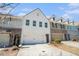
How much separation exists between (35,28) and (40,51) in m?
0.52

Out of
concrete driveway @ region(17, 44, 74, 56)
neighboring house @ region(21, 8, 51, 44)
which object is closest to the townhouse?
neighboring house @ region(21, 8, 51, 44)

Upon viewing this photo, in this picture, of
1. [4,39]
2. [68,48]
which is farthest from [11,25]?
[68,48]

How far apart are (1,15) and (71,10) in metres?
1.51

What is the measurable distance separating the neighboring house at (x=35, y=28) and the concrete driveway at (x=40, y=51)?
0.42 feet

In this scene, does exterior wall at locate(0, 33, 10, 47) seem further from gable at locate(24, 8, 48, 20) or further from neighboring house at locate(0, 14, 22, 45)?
gable at locate(24, 8, 48, 20)

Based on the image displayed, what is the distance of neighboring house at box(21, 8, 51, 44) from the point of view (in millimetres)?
4227

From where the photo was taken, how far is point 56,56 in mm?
4012

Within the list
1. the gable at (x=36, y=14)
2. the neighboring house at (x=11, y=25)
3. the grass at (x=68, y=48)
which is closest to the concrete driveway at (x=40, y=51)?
the grass at (x=68, y=48)

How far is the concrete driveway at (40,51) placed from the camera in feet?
13.3

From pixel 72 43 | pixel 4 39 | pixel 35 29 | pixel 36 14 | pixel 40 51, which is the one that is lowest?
pixel 40 51

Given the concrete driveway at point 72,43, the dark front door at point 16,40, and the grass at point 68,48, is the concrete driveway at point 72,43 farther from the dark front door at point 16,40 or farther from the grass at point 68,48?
the dark front door at point 16,40

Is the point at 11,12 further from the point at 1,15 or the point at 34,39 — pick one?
the point at 34,39

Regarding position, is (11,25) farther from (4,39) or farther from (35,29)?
(35,29)

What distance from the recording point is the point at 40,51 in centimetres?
412
